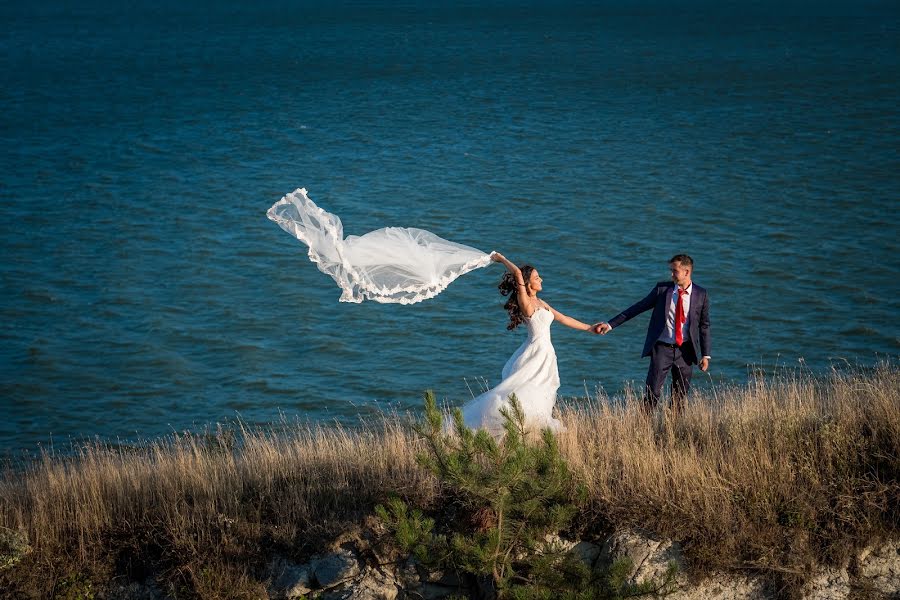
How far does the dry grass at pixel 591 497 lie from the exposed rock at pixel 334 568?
0.22m

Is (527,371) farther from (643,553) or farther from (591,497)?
(643,553)

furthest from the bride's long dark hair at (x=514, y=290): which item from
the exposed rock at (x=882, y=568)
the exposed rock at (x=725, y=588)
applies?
the exposed rock at (x=882, y=568)

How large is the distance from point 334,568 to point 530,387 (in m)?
3.03

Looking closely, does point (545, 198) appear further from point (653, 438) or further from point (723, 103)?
point (653, 438)

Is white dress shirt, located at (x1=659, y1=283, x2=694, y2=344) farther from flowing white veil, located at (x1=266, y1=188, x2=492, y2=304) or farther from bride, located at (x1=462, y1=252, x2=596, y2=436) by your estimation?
flowing white veil, located at (x1=266, y1=188, x2=492, y2=304)

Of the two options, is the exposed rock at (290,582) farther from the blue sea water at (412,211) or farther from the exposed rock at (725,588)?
the blue sea water at (412,211)

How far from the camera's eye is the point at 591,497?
31.6ft

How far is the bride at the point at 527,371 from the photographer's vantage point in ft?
36.0

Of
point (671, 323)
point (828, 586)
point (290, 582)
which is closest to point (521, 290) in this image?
point (671, 323)

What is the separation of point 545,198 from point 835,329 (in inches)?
501

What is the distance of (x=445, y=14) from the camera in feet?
301

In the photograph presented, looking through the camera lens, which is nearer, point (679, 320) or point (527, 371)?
point (527, 371)

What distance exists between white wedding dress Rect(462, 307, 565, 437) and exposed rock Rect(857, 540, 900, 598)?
127 inches

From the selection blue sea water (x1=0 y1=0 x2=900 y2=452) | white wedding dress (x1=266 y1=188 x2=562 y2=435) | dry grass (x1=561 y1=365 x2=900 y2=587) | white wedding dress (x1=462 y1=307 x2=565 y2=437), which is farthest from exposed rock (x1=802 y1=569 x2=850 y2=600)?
blue sea water (x1=0 y1=0 x2=900 y2=452)
